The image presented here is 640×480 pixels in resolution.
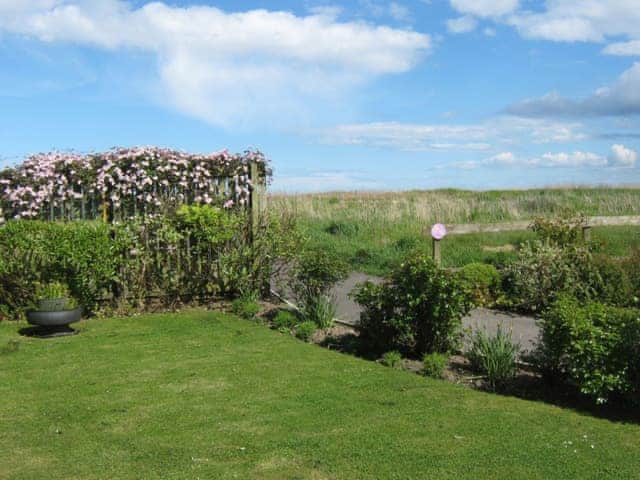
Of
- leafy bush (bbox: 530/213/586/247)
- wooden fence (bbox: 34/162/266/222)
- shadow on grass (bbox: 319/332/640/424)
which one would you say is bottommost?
shadow on grass (bbox: 319/332/640/424)

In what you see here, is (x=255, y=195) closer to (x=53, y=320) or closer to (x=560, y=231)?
(x=53, y=320)

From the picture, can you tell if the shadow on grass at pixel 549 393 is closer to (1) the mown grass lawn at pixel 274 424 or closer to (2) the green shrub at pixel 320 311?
(1) the mown grass lawn at pixel 274 424

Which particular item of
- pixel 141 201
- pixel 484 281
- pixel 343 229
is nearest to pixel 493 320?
pixel 484 281

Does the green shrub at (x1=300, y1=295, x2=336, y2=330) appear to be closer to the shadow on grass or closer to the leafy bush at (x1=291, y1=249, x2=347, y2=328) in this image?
the leafy bush at (x1=291, y1=249, x2=347, y2=328)

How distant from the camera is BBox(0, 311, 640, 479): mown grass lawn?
4801mm

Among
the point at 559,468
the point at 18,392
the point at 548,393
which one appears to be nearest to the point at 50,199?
the point at 18,392

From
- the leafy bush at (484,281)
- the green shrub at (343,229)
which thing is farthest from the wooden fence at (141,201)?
the green shrub at (343,229)

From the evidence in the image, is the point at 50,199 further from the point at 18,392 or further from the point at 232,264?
the point at 18,392

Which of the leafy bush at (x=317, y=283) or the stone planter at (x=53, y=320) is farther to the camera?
the stone planter at (x=53, y=320)

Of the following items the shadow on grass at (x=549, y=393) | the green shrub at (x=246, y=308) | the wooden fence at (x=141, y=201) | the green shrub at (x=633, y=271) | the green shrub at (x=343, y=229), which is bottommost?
the shadow on grass at (x=549, y=393)

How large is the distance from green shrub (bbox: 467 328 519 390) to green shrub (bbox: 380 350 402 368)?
938mm

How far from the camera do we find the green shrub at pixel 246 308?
34.0 ft

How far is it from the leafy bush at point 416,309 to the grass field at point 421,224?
4.92 m

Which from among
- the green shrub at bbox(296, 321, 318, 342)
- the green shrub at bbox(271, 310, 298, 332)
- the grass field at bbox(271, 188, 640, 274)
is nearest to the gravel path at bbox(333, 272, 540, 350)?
the green shrub at bbox(296, 321, 318, 342)
